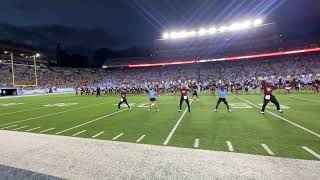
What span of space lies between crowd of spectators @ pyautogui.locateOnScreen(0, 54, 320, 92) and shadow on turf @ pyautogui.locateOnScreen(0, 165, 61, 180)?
32201 millimetres

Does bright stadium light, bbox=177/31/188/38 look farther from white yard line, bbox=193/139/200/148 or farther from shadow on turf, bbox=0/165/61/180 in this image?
shadow on turf, bbox=0/165/61/180

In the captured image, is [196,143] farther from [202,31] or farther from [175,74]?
[175,74]

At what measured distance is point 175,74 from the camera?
6244 cm

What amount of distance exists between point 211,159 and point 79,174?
2.95m

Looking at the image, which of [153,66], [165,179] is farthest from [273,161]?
[153,66]

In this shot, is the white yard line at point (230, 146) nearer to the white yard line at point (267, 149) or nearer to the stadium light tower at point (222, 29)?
the white yard line at point (267, 149)

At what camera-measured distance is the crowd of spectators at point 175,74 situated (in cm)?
A: 4450

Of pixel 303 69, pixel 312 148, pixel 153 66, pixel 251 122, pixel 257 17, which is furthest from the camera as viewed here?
pixel 153 66

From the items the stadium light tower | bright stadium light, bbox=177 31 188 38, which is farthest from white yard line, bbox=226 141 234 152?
bright stadium light, bbox=177 31 188 38

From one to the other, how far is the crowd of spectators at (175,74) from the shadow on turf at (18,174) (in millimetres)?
32201

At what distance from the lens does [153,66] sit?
229 ft

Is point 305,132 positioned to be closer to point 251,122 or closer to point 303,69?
point 251,122

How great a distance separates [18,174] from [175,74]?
5712 cm

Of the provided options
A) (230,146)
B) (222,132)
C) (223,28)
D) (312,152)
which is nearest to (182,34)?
(223,28)
